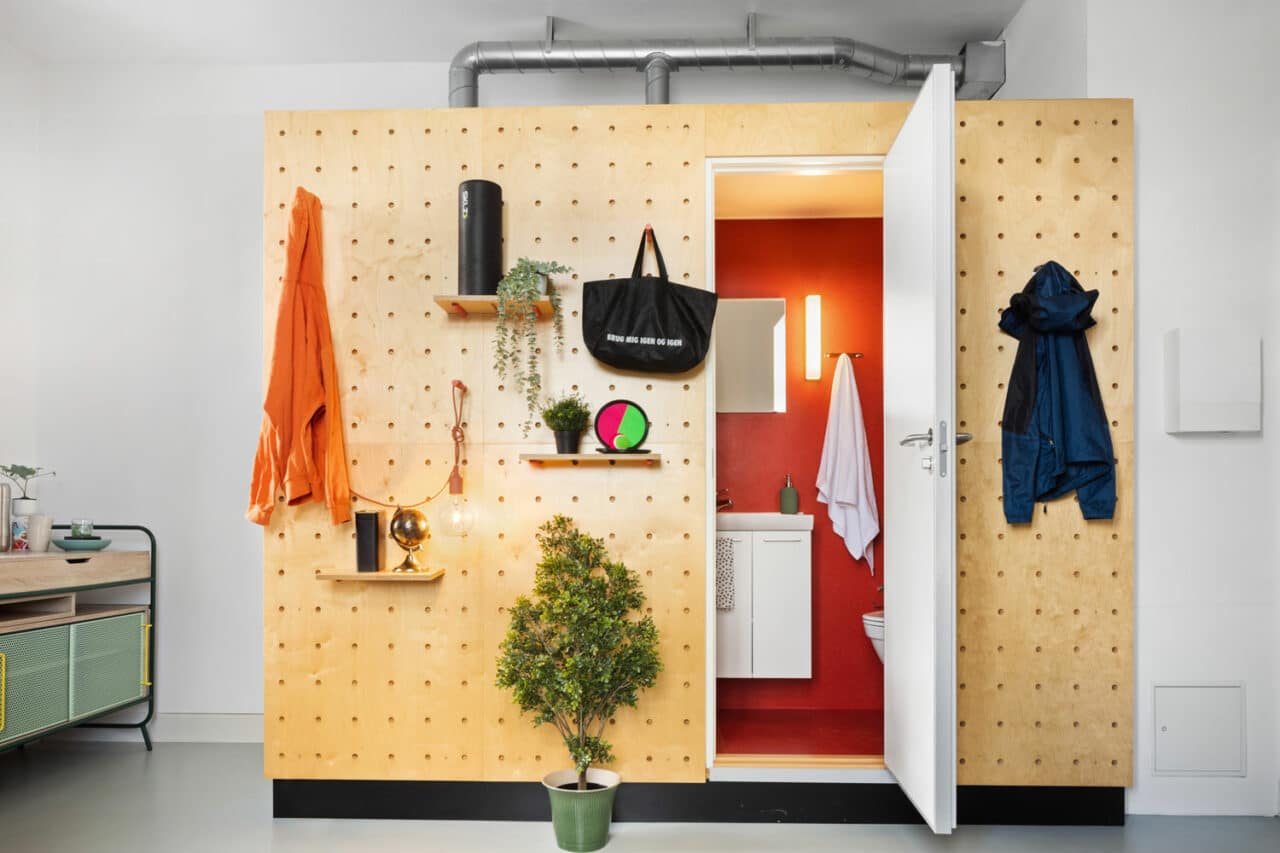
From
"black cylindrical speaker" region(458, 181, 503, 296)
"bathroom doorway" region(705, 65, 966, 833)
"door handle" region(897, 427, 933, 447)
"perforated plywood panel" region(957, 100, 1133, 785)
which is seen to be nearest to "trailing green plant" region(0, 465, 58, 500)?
"black cylindrical speaker" region(458, 181, 503, 296)

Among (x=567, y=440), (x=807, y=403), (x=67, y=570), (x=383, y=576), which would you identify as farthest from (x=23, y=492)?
(x=807, y=403)

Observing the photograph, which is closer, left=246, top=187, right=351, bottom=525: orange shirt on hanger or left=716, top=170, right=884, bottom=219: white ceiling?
left=246, top=187, right=351, bottom=525: orange shirt on hanger

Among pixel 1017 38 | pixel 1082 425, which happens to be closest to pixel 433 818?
pixel 1082 425

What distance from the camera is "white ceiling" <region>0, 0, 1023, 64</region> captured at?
149 inches

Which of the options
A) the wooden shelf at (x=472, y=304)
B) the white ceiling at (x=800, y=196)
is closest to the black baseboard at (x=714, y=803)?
the wooden shelf at (x=472, y=304)

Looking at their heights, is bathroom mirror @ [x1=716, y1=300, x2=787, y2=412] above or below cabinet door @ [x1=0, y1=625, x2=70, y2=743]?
above

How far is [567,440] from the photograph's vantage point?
10.0 ft

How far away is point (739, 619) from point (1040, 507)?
158 cm

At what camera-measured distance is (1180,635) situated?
122 inches

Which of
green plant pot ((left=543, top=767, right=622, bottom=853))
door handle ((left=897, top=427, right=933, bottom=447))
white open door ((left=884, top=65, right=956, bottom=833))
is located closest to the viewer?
white open door ((left=884, top=65, right=956, bottom=833))

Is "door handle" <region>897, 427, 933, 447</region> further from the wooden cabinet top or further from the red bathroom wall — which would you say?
the wooden cabinet top

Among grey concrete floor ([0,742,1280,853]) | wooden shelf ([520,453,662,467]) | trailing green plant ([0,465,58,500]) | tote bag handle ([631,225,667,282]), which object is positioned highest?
tote bag handle ([631,225,667,282])

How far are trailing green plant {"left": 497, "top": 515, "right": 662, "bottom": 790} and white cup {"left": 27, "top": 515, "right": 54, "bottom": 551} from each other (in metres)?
2.25

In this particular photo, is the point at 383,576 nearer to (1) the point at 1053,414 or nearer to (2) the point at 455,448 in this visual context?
(2) the point at 455,448
